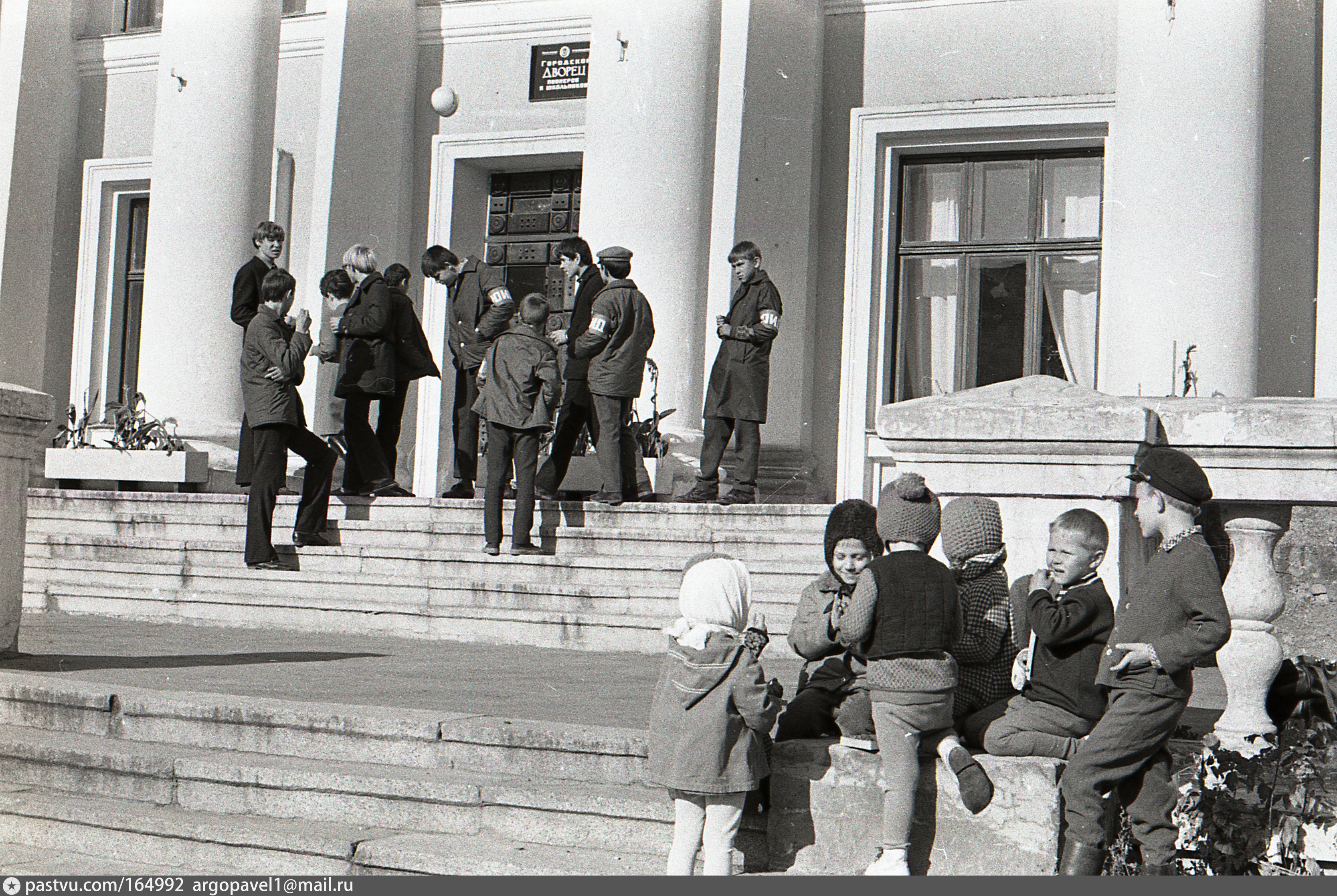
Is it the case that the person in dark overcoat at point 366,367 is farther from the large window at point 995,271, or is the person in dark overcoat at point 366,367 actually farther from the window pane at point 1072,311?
the window pane at point 1072,311

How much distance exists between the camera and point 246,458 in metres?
10.4

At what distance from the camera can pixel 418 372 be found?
37.5 ft

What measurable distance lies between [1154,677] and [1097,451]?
1117 mm

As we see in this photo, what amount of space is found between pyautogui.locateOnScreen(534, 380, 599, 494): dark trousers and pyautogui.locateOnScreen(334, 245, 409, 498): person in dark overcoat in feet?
3.97

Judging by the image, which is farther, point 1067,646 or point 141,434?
point 141,434

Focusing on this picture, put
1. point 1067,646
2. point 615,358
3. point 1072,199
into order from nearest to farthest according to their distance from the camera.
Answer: point 1067,646 < point 615,358 < point 1072,199

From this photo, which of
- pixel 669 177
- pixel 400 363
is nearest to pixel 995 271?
pixel 669 177

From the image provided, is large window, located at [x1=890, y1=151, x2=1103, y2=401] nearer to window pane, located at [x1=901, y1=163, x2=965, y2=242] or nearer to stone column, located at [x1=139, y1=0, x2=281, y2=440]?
window pane, located at [x1=901, y1=163, x2=965, y2=242]

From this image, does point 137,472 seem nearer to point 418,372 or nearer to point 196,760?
point 418,372

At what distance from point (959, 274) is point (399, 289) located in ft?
16.6

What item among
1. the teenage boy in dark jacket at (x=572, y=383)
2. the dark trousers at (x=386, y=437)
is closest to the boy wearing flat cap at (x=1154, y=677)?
the teenage boy in dark jacket at (x=572, y=383)

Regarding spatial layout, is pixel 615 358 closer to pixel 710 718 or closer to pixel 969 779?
pixel 710 718

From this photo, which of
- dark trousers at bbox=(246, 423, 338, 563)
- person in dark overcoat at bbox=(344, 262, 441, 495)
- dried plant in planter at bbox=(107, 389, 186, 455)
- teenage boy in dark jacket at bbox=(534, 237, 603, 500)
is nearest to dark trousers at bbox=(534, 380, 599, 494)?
teenage boy in dark jacket at bbox=(534, 237, 603, 500)

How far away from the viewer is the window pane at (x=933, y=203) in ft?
45.6
